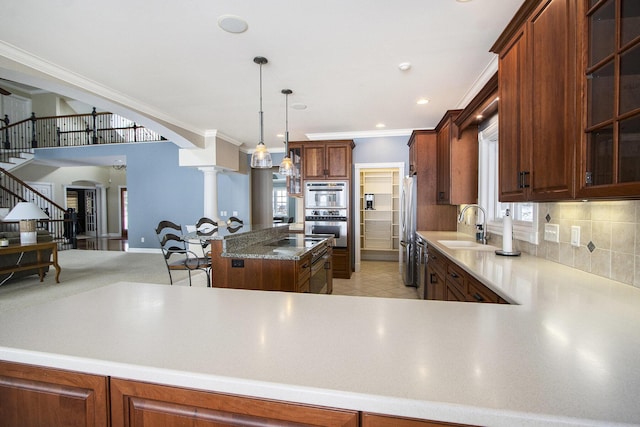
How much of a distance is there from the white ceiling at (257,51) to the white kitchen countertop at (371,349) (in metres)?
2.07

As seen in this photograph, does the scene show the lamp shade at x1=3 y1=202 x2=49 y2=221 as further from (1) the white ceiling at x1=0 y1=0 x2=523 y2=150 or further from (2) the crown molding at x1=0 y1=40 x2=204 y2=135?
(2) the crown molding at x1=0 y1=40 x2=204 y2=135

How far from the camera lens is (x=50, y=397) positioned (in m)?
0.78

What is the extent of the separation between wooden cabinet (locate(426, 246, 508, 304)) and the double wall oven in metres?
2.01

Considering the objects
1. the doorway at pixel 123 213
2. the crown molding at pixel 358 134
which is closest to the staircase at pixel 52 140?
the doorway at pixel 123 213

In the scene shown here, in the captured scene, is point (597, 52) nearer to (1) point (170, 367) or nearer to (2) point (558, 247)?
(2) point (558, 247)

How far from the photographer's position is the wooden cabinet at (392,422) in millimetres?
564

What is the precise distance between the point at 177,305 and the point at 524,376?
105 centimetres

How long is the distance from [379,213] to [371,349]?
6.36 m

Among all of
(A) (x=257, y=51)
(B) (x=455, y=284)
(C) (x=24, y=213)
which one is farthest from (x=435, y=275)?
(C) (x=24, y=213)

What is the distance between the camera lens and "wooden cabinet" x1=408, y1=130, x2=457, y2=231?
446cm

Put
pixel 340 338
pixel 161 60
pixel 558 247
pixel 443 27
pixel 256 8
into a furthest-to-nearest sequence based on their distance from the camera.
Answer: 1. pixel 161 60
2. pixel 443 27
3. pixel 256 8
4. pixel 558 247
5. pixel 340 338

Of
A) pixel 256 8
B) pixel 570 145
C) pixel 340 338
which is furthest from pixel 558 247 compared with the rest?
pixel 256 8

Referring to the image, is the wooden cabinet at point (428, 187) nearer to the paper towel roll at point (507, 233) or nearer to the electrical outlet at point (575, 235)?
the paper towel roll at point (507, 233)

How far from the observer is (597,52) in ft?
Answer: 3.95
